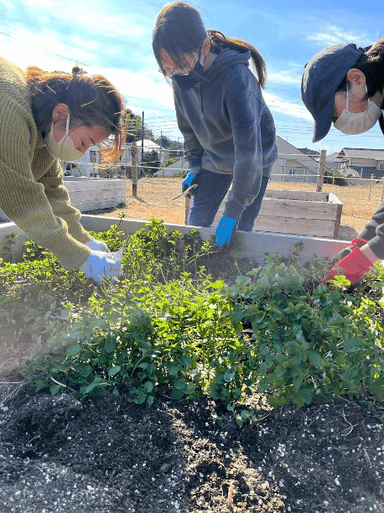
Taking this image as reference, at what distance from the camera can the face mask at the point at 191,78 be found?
2400mm

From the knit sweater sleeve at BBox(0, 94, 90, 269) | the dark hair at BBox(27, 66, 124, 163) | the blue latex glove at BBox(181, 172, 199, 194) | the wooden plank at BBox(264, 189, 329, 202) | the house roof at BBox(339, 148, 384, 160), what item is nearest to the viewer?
the knit sweater sleeve at BBox(0, 94, 90, 269)

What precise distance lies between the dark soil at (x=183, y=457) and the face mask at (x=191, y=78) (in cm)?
176

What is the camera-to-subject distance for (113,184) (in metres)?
8.23

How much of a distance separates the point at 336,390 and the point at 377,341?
0.22 m

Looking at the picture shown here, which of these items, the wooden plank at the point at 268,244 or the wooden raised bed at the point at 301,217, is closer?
the wooden plank at the point at 268,244

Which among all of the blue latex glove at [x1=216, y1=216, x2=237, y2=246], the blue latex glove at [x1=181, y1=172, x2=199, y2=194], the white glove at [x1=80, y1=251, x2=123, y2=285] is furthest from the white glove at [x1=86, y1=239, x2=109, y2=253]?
the blue latex glove at [x1=181, y1=172, x2=199, y2=194]

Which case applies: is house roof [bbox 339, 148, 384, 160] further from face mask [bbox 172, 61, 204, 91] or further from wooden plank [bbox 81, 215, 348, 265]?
face mask [bbox 172, 61, 204, 91]

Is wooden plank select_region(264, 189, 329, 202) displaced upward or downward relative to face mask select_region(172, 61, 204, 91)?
downward

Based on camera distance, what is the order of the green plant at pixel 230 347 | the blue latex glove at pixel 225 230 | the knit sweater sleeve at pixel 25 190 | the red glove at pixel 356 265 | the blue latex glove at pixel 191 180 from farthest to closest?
the blue latex glove at pixel 191 180
the blue latex glove at pixel 225 230
the red glove at pixel 356 265
the knit sweater sleeve at pixel 25 190
the green plant at pixel 230 347

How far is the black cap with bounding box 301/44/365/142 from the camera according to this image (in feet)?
5.31

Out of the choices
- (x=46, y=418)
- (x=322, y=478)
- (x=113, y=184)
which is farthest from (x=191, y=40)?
(x=113, y=184)

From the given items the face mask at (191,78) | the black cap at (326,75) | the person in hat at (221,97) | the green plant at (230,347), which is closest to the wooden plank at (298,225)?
the person in hat at (221,97)

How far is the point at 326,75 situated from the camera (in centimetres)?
162

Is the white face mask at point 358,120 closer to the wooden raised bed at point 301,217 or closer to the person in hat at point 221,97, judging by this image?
the person in hat at point 221,97
